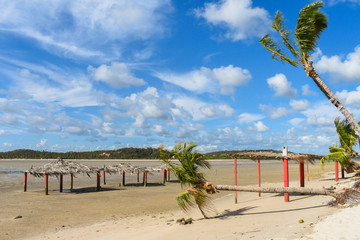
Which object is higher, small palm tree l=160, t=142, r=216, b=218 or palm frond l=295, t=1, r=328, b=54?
palm frond l=295, t=1, r=328, b=54

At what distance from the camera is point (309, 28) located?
10648mm

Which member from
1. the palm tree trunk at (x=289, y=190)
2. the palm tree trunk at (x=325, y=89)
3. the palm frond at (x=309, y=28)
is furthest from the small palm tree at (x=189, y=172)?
the palm frond at (x=309, y=28)

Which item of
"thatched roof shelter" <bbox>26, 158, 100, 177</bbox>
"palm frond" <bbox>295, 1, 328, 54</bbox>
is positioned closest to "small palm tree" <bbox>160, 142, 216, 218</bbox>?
"palm frond" <bbox>295, 1, 328, 54</bbox>

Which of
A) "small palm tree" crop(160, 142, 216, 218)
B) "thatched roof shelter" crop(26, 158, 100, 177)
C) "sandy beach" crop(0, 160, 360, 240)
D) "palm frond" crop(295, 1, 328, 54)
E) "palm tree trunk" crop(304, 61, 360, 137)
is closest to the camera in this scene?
"sandy beach" crop(0, 160, 360, 240)

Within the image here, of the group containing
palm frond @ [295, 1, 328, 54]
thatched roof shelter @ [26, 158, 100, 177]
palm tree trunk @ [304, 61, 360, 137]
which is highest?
palm frond @ [295, 1, 328, 54]

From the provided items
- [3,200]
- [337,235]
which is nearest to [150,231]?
[337,235]

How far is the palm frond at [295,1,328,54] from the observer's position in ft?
34.6

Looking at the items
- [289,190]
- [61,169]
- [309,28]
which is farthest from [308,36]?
[61,169]

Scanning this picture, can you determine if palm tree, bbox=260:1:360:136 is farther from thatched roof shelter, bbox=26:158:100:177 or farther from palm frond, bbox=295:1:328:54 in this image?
thatched roof shelter, bbox=26:158:100:177

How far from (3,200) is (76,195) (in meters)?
3.93

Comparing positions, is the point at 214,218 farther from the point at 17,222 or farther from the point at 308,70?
the point at 17,222

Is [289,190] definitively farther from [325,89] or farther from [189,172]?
[325,89]

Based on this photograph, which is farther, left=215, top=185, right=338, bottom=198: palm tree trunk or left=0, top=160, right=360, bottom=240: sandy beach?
left=215, top=185, right=338, bottom=198: palm tree trunk

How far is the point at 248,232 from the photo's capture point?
7.32m
